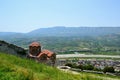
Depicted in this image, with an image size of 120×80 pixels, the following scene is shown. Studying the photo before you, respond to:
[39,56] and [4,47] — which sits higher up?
[4,47]

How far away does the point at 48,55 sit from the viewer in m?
46.4

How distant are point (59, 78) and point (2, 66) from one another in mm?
2661

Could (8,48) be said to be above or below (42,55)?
above

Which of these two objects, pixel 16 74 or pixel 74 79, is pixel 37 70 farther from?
pixel 16 74

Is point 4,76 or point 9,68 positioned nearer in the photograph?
point 4,76

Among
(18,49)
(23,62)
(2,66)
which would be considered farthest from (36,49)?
(2,66)

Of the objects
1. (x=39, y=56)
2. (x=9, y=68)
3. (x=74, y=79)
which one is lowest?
(x=39, y=56)

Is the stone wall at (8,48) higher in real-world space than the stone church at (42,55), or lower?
higher

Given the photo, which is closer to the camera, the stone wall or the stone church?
the stone wall

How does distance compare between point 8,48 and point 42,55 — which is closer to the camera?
point 8,48

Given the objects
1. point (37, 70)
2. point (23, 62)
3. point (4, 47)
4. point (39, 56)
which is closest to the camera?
point (37, 70)

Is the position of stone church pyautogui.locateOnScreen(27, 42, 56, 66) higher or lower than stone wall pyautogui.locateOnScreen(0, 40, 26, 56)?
lower

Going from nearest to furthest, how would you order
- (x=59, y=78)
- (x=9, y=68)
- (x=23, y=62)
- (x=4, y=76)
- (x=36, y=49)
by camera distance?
(x=4, y=76) → (x=9, y=68) → (x=59, y=78) → (x=23, y=62) → (x=36, y=49)

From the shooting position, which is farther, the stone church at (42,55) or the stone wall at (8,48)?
the stone church at (42,55)
